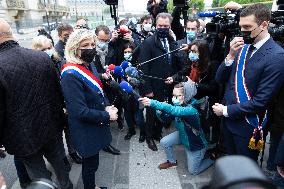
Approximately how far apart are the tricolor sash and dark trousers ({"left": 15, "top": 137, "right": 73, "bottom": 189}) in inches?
77.2

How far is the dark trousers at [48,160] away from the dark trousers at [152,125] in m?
1.72

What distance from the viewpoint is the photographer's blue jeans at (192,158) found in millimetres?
3604

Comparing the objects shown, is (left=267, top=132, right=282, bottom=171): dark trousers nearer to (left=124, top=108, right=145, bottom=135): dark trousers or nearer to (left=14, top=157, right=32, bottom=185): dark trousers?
(left=124, top=108, right=145, bottom=135): dark trousers

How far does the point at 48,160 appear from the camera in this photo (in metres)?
2.99

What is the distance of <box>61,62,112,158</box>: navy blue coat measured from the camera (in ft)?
8.33

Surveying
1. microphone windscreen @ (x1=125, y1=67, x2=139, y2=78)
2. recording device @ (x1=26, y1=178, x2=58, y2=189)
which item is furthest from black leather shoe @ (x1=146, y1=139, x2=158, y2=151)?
recording device @ (x1=26, y1=178, x2=58, y2=189)

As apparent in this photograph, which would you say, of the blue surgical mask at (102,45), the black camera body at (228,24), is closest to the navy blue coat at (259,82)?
the black camera body at (228,24)

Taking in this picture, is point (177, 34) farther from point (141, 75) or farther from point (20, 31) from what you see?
point (20, 31)

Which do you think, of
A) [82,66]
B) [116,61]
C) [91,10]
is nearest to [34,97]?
[82,66]

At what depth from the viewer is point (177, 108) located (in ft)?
10.7

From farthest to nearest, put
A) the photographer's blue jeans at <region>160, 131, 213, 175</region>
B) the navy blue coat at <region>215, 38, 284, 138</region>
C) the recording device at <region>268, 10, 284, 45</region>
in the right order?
the photographer's blue jeans at <region>160, 131, 213, 175</region> < the recording device at <region>268, 10, 284, 45</region> < the navy blue coat at <region>215, 38, 284, 138</region>

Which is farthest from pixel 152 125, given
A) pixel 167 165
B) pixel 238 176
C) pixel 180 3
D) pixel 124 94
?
pixel 238 176

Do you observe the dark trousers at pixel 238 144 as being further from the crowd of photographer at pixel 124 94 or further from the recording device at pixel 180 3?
the recording device at pixel 180 3

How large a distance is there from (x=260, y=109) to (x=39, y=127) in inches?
83.7
